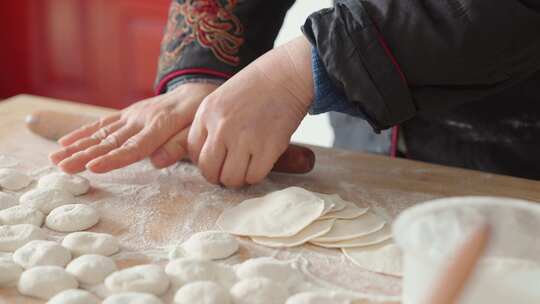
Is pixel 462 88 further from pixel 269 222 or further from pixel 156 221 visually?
pixel 156 221

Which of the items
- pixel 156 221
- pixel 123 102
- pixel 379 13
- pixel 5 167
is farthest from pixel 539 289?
pixel 123 102

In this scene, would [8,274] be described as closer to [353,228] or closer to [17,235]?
[17,235]

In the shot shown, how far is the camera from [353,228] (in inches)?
36.8

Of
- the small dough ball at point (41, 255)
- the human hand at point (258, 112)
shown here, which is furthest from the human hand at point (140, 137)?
the small dough ball at point (41, 255)

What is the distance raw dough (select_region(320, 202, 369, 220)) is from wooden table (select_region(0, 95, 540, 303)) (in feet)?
0.20

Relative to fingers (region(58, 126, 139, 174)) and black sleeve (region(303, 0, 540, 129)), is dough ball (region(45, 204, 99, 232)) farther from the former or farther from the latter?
black sleeve (region(303, 0, 540, 129))

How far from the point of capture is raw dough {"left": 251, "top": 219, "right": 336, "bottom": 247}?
0.92 metres

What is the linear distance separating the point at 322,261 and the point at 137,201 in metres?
0.31

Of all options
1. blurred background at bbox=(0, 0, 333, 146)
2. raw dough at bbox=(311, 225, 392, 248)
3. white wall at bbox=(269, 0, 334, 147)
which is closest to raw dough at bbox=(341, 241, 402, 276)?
raw dough at bbox=(311, 225, 392, 248)

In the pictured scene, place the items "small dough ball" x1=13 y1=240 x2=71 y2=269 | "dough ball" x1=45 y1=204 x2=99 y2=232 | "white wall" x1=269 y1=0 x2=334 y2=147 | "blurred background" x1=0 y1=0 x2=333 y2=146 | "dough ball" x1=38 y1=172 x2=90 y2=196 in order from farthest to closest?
"blurred background" x1=0 y1=0 x2=333 y2=146 → "white wall" x1=269 y1=0 x2=334 y2=147 → "dough ball" x1=38 y1=172 x2=90 y2=196 → "dough ball" x1=45 y1=204 x2=99 y2=232 → "small dough ball" x1=13 y1=240 x2=71 y2=269

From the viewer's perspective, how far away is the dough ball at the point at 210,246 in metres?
0.87

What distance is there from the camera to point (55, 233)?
37.4 inches

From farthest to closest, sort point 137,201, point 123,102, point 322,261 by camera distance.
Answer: point 123,102
point 137,201
point 322,261

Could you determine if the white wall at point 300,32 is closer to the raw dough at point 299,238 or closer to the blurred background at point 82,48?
the blurred background at point 82,48
